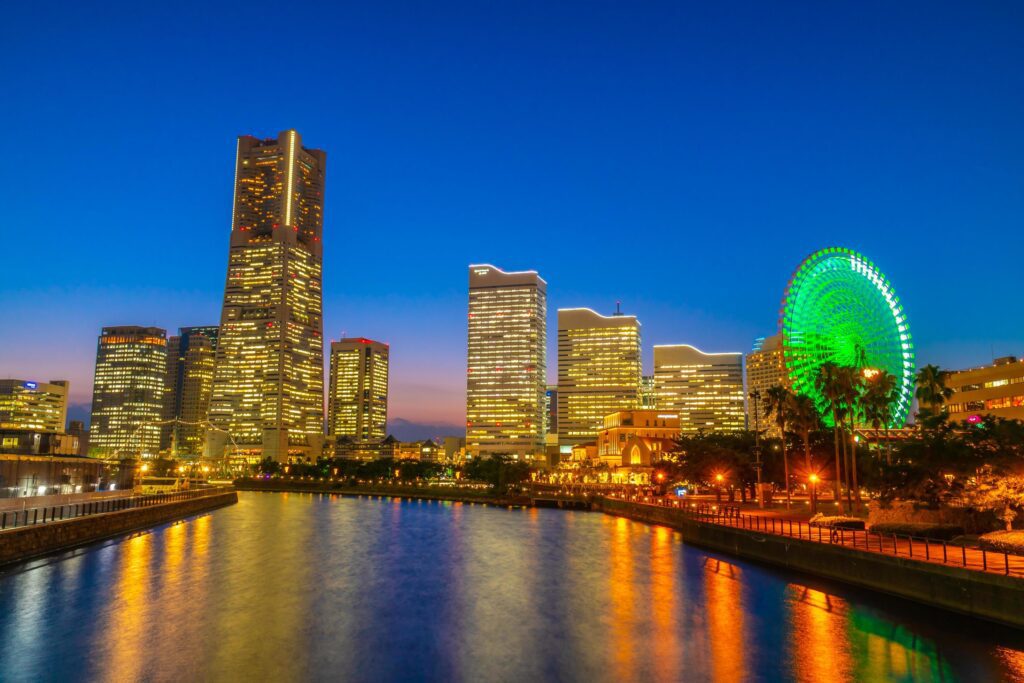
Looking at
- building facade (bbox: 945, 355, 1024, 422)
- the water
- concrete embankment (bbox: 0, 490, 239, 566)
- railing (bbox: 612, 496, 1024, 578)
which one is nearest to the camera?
the water

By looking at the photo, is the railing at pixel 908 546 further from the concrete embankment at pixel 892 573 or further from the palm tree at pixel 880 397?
the palm tree at pixel 880 397

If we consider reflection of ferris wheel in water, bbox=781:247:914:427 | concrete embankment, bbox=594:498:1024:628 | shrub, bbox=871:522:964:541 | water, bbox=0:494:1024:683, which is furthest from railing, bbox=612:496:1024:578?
reflection of ferris wheel in water, bbox=781:247:914:427

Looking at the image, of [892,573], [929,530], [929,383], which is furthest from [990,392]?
[892,573]

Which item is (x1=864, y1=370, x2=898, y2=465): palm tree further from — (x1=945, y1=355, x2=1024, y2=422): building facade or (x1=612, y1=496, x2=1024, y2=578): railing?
(x1=945, y1=355, x2=1024, y2=422): building facade

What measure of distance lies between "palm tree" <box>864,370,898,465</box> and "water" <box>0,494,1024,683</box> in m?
28.2

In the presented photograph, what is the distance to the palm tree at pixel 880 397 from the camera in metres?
77.5

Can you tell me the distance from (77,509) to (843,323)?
3393 inches

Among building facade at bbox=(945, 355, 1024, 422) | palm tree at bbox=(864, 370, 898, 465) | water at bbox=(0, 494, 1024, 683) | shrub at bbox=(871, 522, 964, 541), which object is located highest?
building facade at bbox=(945, 355, 1024, 422)

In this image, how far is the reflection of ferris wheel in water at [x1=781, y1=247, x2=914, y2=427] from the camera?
79.4 metres

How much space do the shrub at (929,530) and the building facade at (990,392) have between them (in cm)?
8641

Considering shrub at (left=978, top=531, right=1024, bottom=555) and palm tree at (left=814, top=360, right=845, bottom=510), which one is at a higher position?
palm tree at (left=814, top=360, right=845, bottom=510)

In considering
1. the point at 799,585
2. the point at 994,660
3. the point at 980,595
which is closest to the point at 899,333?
the point at 799,585

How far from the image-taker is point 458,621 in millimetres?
41062

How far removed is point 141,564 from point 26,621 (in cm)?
2232
